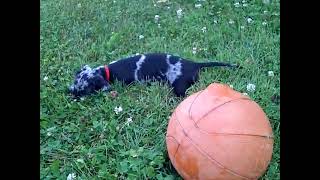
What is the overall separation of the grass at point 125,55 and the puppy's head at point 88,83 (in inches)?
3.6

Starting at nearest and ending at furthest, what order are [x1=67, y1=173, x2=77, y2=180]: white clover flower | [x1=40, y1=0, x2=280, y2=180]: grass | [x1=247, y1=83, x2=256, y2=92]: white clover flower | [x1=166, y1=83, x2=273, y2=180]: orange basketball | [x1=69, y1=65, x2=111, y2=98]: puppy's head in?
[x1=166, y1=83, x2=273, y2=180]: orange basketball, [x1=67, y1=173, x2=77, y2=180]: white clover flower, [x1=40, y1=0, x2=280, y2=180]: grass, [x1=247, y1=83, x2=256, y2=92]: white clover flower, [x1=69, y1=65, x2=111, y2=98]: puppy's head

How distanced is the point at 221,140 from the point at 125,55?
2882 mm

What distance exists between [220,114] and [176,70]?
181 centimetres

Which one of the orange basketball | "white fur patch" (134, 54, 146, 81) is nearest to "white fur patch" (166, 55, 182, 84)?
"white fur patch" (134, 54, 146, 81)

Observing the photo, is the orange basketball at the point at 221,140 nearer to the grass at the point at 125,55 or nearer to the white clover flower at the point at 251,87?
the grass at the point at 125,55

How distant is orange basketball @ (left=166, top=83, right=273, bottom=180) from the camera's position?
3.46 metres

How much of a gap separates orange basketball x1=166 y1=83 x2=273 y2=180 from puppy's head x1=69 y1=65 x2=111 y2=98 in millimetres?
1707

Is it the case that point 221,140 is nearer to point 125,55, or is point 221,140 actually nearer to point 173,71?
point 173,71

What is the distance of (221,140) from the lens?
348cm

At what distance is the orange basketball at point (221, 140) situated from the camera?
3461mm

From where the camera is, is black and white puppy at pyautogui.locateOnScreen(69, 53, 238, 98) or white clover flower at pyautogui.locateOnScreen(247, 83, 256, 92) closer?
white clover flower at pyautogui.locateOnScreen(247, 83, 256, 92)

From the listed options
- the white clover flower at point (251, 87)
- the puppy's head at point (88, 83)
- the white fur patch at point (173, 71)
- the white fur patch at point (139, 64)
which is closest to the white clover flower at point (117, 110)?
the puppy's head at point (88, 83)

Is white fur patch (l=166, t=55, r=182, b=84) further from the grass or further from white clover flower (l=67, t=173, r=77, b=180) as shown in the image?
white clover flower (l=67, t=173, r=77, b=180)
